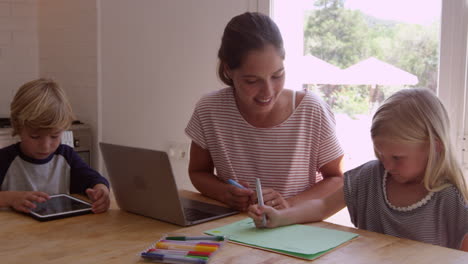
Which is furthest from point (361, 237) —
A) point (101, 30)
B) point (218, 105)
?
point (101, 30)

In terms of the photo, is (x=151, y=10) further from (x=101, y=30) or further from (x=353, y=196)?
(x=353, y=196)

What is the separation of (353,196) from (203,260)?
59 centimetres

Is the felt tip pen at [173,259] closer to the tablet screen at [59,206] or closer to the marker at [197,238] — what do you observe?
the marker at [197,238]

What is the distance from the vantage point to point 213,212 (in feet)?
5.21

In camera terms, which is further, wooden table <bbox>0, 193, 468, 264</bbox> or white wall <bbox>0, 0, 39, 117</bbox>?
white wall <bbox>0, 0, 39, 117</bbox>

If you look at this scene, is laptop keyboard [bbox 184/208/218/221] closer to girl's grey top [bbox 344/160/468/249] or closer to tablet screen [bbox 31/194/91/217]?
tablet screen [bbox 31/194/91/217]

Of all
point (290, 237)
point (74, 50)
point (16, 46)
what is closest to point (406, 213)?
point (290, 237)

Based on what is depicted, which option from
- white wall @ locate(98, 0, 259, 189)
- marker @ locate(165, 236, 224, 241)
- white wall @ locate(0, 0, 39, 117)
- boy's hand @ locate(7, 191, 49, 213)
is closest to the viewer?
marker @ locate(165, 236, 224, 241)

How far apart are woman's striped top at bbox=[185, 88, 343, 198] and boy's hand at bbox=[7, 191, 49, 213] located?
0.60 meters

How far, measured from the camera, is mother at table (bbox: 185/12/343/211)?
1.73 meters

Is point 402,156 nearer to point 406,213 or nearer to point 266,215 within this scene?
point 406,213

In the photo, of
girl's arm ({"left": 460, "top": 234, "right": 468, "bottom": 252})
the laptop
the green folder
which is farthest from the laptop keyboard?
girl's arm ({"left": 460, "top": 234, "right": 468, "bottom": 252})

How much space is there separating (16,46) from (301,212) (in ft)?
11.1

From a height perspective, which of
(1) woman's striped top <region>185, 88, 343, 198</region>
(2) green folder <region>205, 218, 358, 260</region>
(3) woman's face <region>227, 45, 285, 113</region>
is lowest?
(2) green folder <region>205, 218, 358, 260</region>
